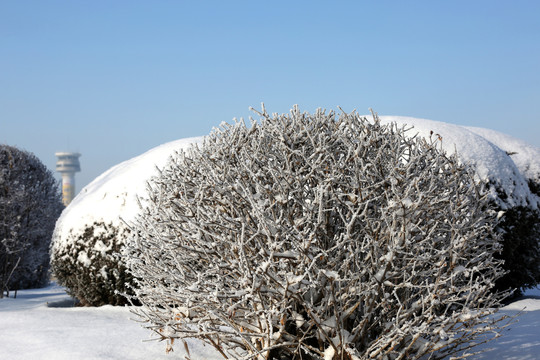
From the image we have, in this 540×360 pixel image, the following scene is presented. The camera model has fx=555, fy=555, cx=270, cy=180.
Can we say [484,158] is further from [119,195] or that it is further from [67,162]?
[67,162]

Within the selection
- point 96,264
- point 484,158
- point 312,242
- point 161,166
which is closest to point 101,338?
point 96,264

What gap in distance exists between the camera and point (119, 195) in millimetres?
9156

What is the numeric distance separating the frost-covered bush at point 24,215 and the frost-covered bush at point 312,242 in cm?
979

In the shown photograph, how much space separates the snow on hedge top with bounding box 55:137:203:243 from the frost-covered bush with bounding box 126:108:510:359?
13.6ft

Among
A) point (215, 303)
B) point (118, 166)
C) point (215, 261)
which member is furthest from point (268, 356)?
point (118, 166)

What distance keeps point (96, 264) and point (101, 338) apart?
2.47 metres

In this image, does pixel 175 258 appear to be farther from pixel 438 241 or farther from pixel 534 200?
pixel 534 200

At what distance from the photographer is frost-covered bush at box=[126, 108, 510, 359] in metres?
4.07

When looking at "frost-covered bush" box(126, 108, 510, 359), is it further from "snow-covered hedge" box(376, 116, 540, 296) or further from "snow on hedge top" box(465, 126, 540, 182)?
"snow on hedge top" box(465, 126, 540, 182)

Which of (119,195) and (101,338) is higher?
(119,195)

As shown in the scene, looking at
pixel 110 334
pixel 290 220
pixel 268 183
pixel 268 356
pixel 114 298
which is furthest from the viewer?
pixel 114 298

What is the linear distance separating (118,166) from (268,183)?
7.28 m

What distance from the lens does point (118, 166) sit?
11086mm

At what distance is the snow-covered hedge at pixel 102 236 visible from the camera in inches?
345
